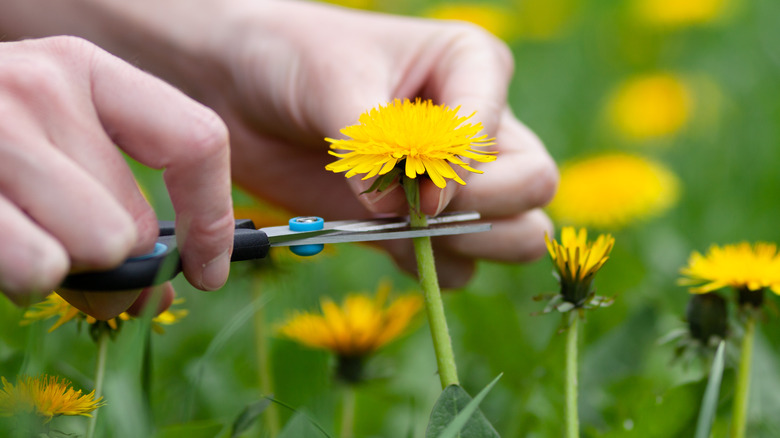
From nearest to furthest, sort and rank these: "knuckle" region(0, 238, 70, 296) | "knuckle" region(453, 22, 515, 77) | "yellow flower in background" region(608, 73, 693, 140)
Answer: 1. "knuckle" region(0, 238, 70, 296)
2. "knuckle" region(453, 22, 515, 77)
3. "yellow flower in background" region(608, 73, 693, 140)

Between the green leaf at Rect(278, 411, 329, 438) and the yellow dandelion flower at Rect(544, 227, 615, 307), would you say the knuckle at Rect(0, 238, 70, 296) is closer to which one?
the green leaf at Rect(278, 411, 329, 438)

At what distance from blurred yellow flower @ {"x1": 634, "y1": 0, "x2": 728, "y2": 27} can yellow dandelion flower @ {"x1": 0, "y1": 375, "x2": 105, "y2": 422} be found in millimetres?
2042

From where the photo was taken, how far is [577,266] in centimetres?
52

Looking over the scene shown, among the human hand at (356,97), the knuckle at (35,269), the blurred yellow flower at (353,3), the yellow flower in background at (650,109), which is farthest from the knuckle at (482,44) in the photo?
the blurred yellow flower at (353,3)

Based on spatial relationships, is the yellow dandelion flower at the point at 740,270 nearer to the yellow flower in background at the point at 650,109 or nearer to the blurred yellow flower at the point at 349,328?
the blurred yellow flower at the point at 349,328

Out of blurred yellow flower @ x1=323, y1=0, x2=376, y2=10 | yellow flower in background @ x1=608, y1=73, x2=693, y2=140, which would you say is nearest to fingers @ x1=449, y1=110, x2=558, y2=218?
yellow flower in background @ x1=608, y1=73, x2=693, y2=140

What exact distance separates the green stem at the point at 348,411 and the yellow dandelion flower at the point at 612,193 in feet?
2.18

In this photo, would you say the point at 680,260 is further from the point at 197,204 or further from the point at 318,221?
the point at 197,204

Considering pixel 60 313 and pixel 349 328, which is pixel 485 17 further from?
pixel 60 313

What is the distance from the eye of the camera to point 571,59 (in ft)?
7.45

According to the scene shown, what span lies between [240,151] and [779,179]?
1.04 metres

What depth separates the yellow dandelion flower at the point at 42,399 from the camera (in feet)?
1.37

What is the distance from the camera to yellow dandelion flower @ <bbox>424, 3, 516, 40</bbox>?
226cm

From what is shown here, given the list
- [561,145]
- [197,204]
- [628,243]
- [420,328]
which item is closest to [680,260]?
[628,243]
